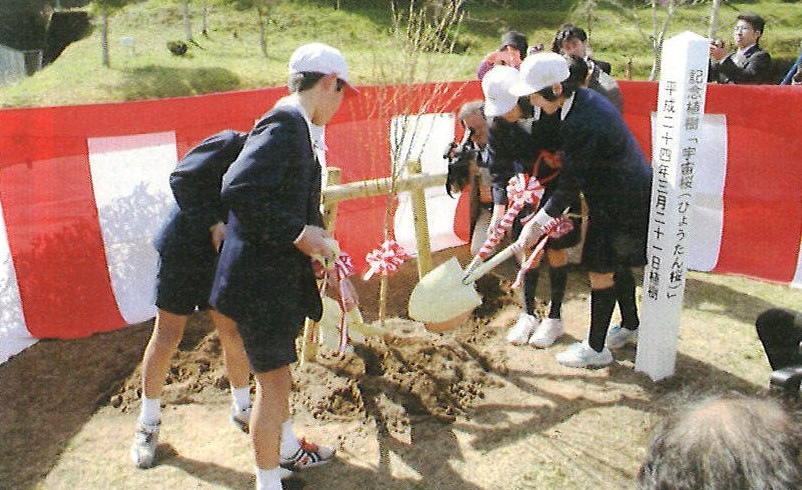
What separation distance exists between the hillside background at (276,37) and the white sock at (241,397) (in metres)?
13.1

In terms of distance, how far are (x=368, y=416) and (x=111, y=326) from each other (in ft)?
6.52

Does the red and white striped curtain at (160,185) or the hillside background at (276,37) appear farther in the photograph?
the hillside background at (276,37)

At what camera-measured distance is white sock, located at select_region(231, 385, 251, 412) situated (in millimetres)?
3244

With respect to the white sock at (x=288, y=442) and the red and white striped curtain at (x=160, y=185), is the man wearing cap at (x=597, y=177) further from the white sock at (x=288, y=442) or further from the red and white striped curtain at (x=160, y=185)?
the white sock at (x=288, y=442)

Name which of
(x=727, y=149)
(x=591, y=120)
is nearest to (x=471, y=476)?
(x=591, y=120)

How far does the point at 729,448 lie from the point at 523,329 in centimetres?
318

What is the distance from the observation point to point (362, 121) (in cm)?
520

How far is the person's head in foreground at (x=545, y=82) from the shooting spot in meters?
3.28

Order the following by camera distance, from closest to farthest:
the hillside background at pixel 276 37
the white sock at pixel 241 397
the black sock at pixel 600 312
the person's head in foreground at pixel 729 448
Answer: the person's head in foreground at pixel 729 448
the white sock at pixel 241 397
the black sock at pixel 600 312
the hillside background at pixel 276 37

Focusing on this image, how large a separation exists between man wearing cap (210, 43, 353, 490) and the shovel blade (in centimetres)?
96

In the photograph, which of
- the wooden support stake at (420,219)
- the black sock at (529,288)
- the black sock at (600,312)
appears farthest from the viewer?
the black sock at (529,288)

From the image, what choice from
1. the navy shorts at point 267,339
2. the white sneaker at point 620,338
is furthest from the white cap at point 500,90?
the navy shorts at point 267,339

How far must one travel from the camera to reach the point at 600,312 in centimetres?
376

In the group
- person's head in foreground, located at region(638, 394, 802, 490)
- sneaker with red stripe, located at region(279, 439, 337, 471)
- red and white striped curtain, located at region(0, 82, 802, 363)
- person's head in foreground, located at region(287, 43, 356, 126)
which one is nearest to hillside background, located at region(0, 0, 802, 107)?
red and white striped curtain, located at region(0, 82, 802, 363)
